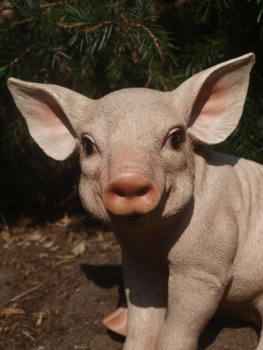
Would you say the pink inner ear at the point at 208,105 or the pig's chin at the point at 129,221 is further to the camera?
the pink inner ear at the point at 208,105

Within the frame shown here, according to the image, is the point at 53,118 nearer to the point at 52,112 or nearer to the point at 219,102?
the point at 52,112

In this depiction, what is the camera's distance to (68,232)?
10.0ft

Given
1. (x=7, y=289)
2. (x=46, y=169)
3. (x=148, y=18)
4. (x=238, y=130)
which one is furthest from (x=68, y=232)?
(x=148, y=18)

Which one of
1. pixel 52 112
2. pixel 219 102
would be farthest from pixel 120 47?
pixel 219 102

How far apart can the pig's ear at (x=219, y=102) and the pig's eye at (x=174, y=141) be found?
0.10 meters

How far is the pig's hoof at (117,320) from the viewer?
6.76 ft

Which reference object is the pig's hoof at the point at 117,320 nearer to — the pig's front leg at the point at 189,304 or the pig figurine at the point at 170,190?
the pig figurine at the point at 170,190

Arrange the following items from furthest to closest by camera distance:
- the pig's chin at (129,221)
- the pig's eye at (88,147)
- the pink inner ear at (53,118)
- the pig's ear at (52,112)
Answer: the pink inner ear at (53,118) < the pig's ear at (52,112) < the pig's eye at (88,147) < the pig's chin at (129,221)

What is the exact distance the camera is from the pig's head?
145cm

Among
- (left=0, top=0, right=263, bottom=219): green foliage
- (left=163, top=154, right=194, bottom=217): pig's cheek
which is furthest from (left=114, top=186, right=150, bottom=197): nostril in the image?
(left=0, top=0, right=263, bottom=219): green foliage

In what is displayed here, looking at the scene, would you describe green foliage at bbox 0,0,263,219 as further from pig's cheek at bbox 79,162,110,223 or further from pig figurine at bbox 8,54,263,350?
pig's cheek at bbox 79,162,110,223

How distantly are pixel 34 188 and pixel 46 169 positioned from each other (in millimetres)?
204

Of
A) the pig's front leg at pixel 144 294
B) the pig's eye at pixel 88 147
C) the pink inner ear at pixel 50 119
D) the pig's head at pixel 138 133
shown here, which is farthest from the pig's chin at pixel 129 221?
the pink inner ear at pixel 50 119

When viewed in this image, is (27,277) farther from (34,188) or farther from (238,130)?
(238,130)
